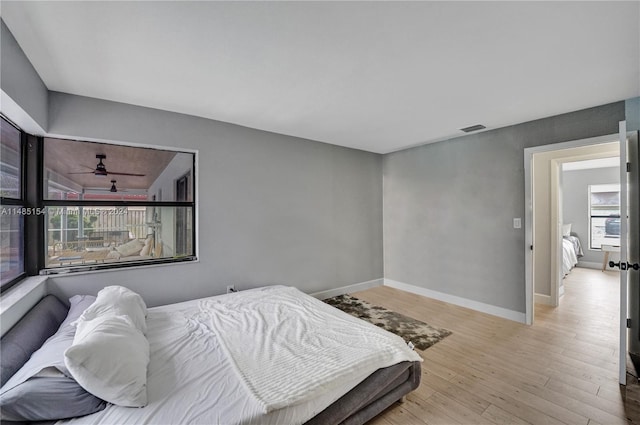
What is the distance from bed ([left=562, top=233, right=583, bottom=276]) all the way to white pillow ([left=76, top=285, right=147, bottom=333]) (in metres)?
6.05

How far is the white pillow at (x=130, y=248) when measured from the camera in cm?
280

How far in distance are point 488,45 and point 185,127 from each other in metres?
2.88

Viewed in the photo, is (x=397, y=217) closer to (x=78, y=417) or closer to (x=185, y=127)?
(x=185, y=127)

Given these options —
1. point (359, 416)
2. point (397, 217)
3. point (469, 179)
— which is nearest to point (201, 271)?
point (359, 416)

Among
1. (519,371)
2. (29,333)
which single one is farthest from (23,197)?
(519,371)

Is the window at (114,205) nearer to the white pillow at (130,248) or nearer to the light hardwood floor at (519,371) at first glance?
the white pillow at (130,248)

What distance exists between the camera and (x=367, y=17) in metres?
1.53

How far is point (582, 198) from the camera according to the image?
675 cm

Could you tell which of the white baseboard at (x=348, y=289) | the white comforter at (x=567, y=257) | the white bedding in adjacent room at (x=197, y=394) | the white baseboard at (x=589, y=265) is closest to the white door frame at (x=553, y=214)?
the white comforter at (x=567, y=257)

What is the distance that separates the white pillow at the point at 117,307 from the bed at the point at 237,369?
1.7 inches

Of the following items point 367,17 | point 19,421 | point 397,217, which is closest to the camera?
point 19,421

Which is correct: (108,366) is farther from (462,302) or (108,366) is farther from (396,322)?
(462,302)

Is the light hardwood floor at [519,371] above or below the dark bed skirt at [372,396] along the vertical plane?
below

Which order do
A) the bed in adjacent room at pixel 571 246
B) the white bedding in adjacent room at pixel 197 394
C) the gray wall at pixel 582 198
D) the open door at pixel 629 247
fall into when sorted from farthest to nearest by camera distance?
the gray wall at pixel 582 198
the bed in adjacent room at pixel 571 246
the open door at pixel 629 247
the white bedding in adjacent room at pixel 197 394
